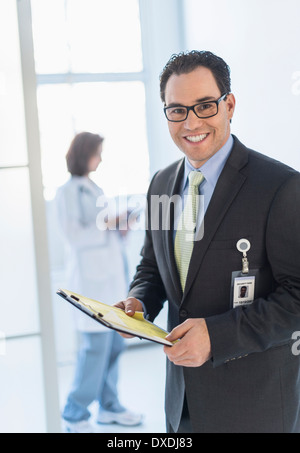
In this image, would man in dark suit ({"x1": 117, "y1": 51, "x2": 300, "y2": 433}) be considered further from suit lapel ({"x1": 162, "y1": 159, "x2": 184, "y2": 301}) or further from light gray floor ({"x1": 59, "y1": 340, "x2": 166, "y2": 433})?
light gray floor ({"x1": 59, "y1": 340, "x2": 166, "y2": 433})

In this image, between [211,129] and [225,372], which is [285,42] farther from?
[225,372]

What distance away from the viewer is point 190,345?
47.6 inches

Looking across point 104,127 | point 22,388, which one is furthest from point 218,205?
point 104,127

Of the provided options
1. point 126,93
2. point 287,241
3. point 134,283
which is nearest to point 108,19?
point 126,93

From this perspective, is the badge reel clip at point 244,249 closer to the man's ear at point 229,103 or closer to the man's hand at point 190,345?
the man's hand at point 190,345

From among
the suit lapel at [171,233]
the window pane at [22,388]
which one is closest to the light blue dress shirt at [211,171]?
the suit lapel at [171,233]

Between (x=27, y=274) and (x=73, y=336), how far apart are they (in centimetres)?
220

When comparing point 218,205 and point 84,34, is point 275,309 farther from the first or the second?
point 84,34

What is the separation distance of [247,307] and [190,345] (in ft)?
0.62

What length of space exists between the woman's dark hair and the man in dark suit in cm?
166

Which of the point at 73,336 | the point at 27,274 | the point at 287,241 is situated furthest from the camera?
the point at 73,336

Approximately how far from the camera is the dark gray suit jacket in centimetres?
125

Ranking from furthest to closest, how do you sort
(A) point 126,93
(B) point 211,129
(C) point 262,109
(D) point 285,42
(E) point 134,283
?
(A) point 126,93 < (C) point 262,109 < (D) point 285,42 < (E) point 134,283 < (B) point 211,129
